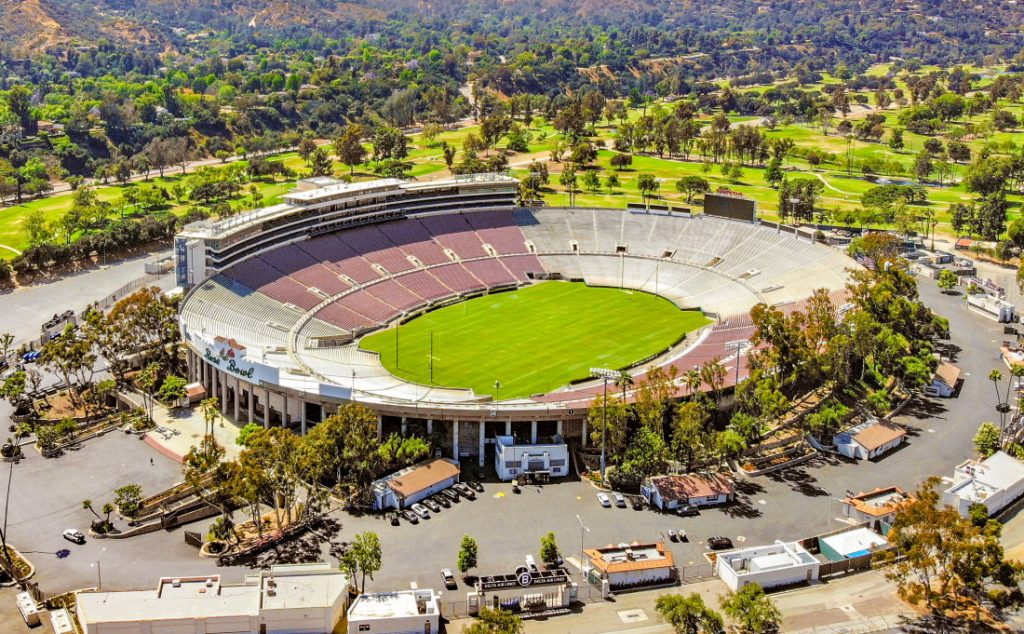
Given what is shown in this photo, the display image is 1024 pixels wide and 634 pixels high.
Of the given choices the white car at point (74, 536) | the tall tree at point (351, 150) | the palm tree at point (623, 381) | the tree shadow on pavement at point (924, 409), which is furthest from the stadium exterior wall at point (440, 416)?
the tall tree at point (351, 150)

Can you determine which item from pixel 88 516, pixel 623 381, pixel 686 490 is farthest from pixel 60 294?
pixel 686 490

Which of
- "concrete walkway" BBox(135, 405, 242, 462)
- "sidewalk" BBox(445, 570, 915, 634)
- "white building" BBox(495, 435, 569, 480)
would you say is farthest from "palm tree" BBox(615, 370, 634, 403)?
"concrete walkway" BBox(135, 405, 242, 462)

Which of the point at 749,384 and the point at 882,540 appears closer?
the point at 882,540

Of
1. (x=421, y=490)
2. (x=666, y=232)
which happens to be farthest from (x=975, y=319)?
(x=421, y=490)

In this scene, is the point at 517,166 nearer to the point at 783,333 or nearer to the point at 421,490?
the point at 783,333

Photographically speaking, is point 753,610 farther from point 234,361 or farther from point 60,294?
point 60,294

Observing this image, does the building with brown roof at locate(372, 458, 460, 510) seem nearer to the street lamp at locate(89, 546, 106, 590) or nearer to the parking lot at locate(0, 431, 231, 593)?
the parking lot at locate(0, 431, 231, 593)

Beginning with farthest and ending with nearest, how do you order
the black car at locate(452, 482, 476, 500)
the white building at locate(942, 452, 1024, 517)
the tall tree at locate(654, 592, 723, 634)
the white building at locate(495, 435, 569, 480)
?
the white building at locate(495, 435, 569, 480)
the black car at locate(452, 482, 476, 500)
the white building at locate(942, 452, 1024, 517)
the tall tree at locate(654, 592, 723, 634)

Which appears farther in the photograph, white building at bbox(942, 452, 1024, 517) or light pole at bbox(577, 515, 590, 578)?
white building at bbox(942, 452, 1024, 517)
